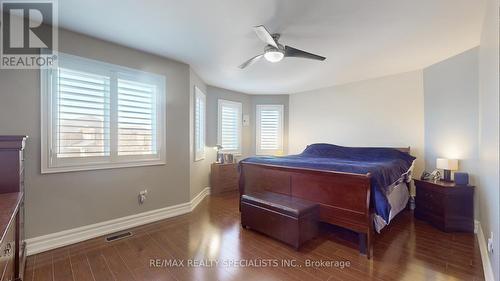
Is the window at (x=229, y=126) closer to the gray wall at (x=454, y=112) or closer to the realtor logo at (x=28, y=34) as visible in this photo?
the realtor logo at (x=28, y=34)

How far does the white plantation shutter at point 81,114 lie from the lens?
99.8 inches

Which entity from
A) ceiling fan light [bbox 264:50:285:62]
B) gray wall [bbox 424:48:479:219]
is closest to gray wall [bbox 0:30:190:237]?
ceiling fan light [bbox 264:50:285:62]

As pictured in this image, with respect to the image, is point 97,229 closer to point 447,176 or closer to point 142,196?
point 142,196

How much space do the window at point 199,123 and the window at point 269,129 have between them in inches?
66.6

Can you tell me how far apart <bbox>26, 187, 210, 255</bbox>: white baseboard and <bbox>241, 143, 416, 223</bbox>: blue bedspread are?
1.44 metres

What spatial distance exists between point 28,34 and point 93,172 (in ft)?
5.38

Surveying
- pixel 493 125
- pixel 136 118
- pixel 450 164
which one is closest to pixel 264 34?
pixel 493 125

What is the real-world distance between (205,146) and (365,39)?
360cm

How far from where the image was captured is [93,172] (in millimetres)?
2752


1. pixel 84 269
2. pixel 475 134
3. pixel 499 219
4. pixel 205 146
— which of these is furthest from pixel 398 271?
pixel 205 146

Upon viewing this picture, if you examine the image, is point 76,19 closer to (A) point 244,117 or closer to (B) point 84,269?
(B) point 84,269

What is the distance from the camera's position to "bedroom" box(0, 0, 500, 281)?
2078mm

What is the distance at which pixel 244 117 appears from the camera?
19.3 feet

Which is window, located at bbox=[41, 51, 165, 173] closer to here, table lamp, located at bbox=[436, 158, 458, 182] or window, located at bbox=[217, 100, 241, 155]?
window, located at bbox=[217, 100, 241, 155]
